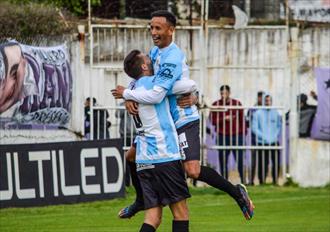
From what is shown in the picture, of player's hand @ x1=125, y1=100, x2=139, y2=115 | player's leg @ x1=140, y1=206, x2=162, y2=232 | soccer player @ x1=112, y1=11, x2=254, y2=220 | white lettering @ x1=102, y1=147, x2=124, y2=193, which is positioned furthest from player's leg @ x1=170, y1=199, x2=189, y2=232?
white lettering @ x1=102, y1=147, x2=124, y2=193

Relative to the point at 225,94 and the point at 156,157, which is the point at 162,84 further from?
the point at 225,94

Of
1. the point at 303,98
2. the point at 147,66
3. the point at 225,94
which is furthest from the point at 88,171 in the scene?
the point at 147,66

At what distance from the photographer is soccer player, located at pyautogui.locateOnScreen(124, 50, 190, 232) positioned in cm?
1084

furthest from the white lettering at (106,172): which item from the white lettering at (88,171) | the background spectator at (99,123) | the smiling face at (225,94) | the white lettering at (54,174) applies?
the smiling face at (225,94)

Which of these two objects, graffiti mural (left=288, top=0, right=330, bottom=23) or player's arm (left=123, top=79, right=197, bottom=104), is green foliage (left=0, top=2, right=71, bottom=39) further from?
player's arm (left=123, top=79, right=197, bottom=104)

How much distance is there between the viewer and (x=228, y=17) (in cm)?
2231

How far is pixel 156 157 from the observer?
10891 mm

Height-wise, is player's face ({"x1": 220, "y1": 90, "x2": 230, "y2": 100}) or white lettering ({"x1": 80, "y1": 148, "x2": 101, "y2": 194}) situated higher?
player's face ({"x1": 220, "y1": 90, "x2": 230, "y2": 100})

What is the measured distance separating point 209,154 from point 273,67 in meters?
2.02

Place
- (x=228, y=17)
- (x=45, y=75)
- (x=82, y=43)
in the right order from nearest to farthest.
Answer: (x=45, y=75), (x=82, y=43), (x=228, y=17)

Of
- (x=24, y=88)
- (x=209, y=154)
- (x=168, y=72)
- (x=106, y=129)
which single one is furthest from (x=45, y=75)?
(x=168, y=72)

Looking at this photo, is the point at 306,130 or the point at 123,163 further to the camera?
the point at 306,130

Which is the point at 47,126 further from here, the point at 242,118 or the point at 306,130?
the point at 306,130

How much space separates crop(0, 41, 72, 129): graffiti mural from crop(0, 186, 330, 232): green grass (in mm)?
1777
